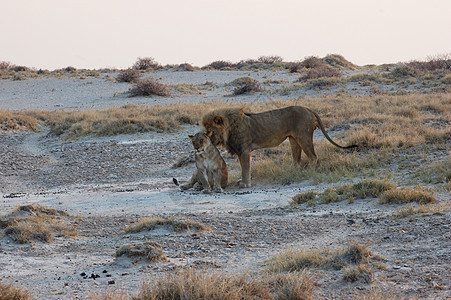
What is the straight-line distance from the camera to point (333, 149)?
13.6 m

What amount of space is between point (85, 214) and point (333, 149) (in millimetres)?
6530

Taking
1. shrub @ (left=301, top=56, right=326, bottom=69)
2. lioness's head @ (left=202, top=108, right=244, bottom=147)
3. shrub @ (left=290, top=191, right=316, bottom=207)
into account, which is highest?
shrub @ (left=301, top=56, right=326, bottom=69)

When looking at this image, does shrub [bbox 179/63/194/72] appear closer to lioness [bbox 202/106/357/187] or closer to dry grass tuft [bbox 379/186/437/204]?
lioness [bbox 202/106/357/187]

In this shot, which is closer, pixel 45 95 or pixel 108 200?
pixel 108 200

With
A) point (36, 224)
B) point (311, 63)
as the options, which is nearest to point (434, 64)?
point (311, 63)

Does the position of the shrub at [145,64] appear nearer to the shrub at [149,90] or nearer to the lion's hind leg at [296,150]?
the shrub at [149,90]

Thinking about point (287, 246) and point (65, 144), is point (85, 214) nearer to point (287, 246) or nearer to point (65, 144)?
point (287, 246)

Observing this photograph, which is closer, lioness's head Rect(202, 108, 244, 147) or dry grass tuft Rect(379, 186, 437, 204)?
dry grass tuft Rect(379, 186, 437, 204)

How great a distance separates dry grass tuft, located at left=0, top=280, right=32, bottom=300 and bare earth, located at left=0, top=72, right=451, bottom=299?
0.28 meters

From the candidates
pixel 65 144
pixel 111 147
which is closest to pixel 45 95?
pixel 65 144

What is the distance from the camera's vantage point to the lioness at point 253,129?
11.9 m

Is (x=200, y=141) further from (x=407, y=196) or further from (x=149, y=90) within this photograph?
(x=149, y=90)

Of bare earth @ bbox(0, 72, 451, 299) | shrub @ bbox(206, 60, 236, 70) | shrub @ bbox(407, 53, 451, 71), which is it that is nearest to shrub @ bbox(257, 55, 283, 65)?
shrub @ bbox(206, 60, 236, 70)

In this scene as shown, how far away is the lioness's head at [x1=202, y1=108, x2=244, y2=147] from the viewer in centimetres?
1181
